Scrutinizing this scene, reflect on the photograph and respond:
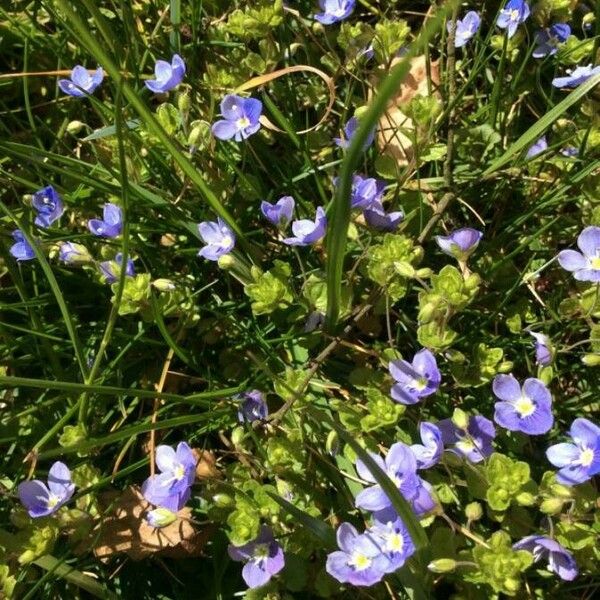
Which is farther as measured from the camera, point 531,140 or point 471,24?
point 471,24

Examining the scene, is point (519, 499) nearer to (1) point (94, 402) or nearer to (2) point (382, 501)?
(2) point (382, 501)

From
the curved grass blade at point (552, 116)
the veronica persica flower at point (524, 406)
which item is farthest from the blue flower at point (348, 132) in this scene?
the veronica persica flower at point (524, 406)

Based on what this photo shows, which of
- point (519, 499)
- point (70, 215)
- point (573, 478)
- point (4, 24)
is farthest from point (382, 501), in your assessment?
point (4, 24)

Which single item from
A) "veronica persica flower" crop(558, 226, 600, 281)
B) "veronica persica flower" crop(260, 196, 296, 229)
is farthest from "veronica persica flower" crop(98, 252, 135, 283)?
"veronica persica flower" crop(558, 226, 600, 281)

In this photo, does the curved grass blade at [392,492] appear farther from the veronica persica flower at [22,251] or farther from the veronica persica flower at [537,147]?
the veronica persica flower at [537,147]

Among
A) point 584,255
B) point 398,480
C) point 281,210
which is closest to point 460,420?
point 398,480
